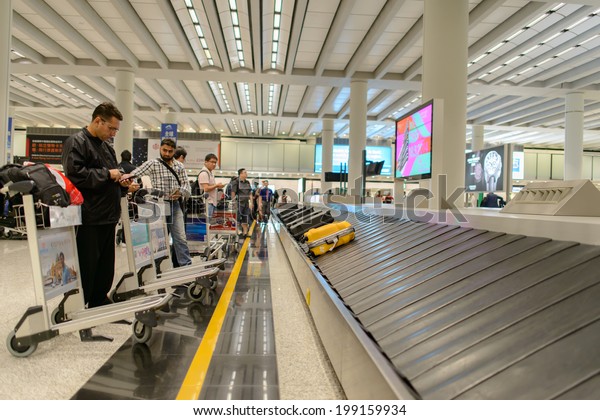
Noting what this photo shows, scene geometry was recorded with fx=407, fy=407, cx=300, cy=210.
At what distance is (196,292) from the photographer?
176 inches

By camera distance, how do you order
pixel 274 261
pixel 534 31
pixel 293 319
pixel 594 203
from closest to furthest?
pixel 594 203 < pixel 293 319 < pixel 274 261 < pixel 534 31

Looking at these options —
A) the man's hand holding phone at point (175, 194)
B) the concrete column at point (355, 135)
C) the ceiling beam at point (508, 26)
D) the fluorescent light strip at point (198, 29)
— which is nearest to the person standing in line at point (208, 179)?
the man's hand holding phone at point (175, 194)

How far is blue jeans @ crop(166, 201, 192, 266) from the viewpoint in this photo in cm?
511

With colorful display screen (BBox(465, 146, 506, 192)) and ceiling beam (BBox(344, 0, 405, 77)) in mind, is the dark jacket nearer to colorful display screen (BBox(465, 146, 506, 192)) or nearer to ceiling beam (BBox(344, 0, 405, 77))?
colorful display screen (BBox(465, 146, 506, 192))

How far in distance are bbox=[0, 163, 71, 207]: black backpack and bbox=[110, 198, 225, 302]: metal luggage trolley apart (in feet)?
3.33

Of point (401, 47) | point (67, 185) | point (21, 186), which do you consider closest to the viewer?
point (21, 186)

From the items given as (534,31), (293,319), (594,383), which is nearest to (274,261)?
(293,319)

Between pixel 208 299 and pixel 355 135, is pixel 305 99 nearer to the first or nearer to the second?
pixel 355 135

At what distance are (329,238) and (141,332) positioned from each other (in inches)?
104

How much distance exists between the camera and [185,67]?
15.6 metres

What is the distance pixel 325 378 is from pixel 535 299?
1.29 metres

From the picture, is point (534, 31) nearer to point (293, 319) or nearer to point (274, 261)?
point (274, 261)

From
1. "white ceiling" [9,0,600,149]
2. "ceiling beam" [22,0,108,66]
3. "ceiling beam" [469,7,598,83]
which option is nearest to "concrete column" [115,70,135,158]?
"white ceiling" [9,0,600,149]

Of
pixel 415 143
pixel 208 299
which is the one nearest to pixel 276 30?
pixel 415 143
